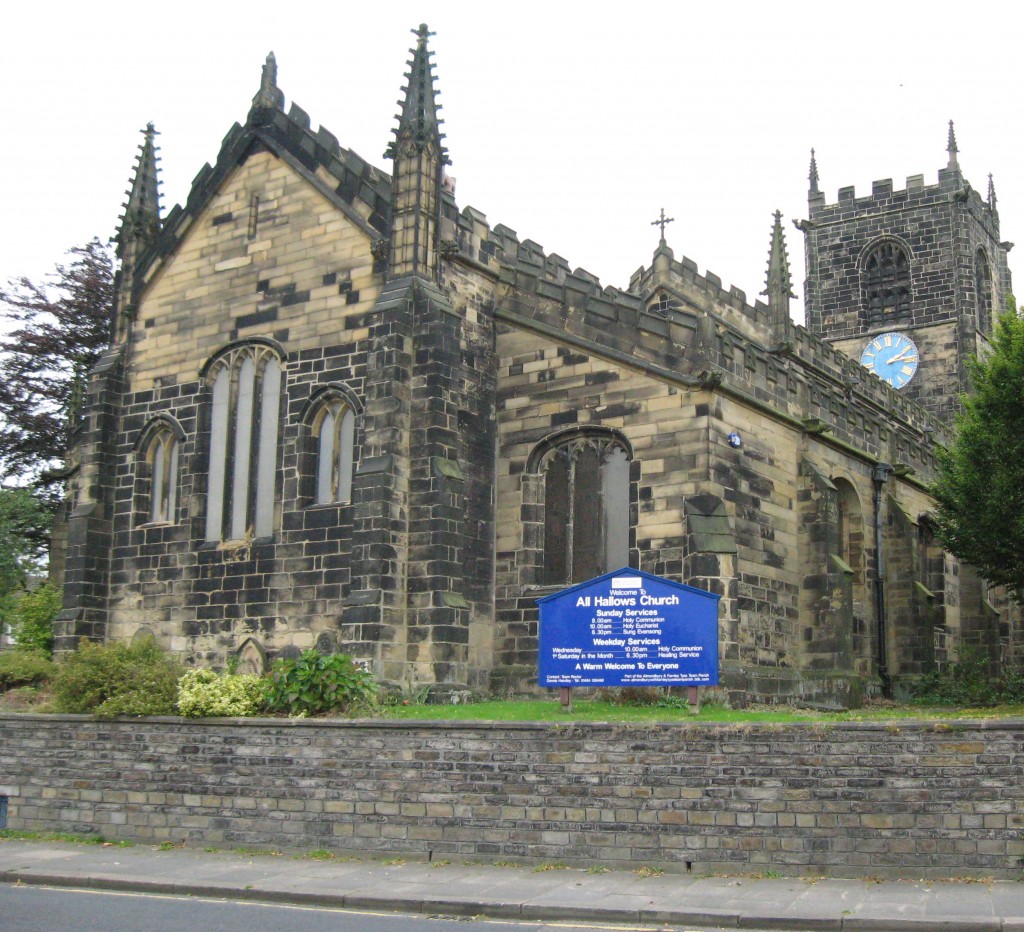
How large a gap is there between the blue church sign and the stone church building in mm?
5134

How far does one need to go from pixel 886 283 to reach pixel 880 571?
25420 mm

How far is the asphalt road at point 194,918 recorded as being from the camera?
11.8 meters

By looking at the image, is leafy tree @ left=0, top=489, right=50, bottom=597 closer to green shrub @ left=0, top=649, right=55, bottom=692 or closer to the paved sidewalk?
green shrub @ left=0, top=649, right=55, bottom=692

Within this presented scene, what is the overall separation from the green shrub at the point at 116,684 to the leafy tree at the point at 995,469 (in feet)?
51.2

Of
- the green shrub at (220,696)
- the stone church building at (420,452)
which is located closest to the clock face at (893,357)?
the stone church building at (420,452)

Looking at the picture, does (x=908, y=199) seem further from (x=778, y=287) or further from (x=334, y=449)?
(x=334, y=449)

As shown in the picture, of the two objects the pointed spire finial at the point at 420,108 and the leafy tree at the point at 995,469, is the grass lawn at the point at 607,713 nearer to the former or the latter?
the leafy tree at the point at 995,469

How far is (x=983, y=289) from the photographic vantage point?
166 ft

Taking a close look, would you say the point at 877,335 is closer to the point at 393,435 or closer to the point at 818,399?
the point at 818,399

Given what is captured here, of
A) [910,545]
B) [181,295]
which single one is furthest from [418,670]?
[910,545]

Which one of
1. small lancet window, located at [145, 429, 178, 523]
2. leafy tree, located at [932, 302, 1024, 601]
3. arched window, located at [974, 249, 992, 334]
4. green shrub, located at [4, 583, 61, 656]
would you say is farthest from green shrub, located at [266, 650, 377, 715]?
arched window, located at [974, 249, 992, 334]

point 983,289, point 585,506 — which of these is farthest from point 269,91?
point 983,289

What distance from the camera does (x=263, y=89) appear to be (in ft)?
88.0

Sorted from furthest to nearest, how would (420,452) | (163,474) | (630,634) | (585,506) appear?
1. (163,474)
2. (585,506)
3. (420,452)
4. (630,634)
